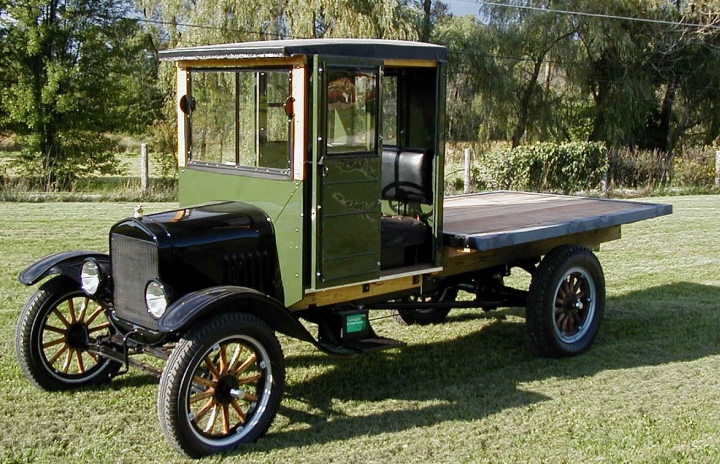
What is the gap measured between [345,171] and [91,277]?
1.76m

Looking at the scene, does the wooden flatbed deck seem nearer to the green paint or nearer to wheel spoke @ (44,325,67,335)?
the green paint

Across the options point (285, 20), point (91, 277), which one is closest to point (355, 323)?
point (91, 277)

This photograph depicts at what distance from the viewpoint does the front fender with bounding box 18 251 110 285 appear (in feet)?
18.6

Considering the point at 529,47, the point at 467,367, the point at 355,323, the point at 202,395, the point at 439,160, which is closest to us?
the point at 202,395

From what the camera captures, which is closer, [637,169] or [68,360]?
[68,360]

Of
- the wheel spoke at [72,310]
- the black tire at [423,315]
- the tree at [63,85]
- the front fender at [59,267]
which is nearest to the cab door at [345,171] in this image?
the front fender at [59,267]

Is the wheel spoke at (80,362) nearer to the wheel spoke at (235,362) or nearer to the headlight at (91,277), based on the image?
the headlight at (91,277)

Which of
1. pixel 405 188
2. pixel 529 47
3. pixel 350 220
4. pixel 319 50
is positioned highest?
pixel 529 47

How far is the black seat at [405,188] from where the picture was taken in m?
5.90

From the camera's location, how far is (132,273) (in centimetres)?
524

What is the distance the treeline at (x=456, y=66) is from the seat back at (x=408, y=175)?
14.2 metres

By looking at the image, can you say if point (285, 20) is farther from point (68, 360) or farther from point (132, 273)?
point (132, 273)

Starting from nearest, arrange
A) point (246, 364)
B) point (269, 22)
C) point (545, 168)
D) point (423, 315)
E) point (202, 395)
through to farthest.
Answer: point (202, 395), point (246, 364), point (423, 315), point (545, 168), point (269, 22)

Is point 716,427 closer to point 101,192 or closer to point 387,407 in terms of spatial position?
point 387,407
